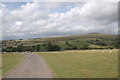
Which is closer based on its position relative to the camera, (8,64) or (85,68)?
(85,68)

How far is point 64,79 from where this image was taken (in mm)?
14164

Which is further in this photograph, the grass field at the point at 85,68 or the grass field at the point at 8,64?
the grass field at the point at 8,64

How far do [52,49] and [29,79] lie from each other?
105m

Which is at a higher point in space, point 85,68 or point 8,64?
point 85,68

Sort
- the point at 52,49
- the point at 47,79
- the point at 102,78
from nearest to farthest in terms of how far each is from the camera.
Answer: the point at 47,79
the point at 102,78
the point at 52,49

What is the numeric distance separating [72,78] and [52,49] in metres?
105

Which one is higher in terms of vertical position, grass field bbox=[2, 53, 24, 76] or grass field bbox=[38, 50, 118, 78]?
grass field bbox=[38, 50, 118, 78]

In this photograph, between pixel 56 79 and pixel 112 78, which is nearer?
pixel 56 79

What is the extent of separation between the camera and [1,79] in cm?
1488

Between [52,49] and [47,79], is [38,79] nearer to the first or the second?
[47,79]

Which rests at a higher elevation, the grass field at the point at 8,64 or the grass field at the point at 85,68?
the grass field at the point at 85,68

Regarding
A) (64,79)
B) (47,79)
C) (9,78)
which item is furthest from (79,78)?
(9,78)

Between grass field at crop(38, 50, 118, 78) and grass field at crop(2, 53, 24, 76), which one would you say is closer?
grass field at crop(38, 50, 118, 78)

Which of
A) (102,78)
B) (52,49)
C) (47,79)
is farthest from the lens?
(52,49)
